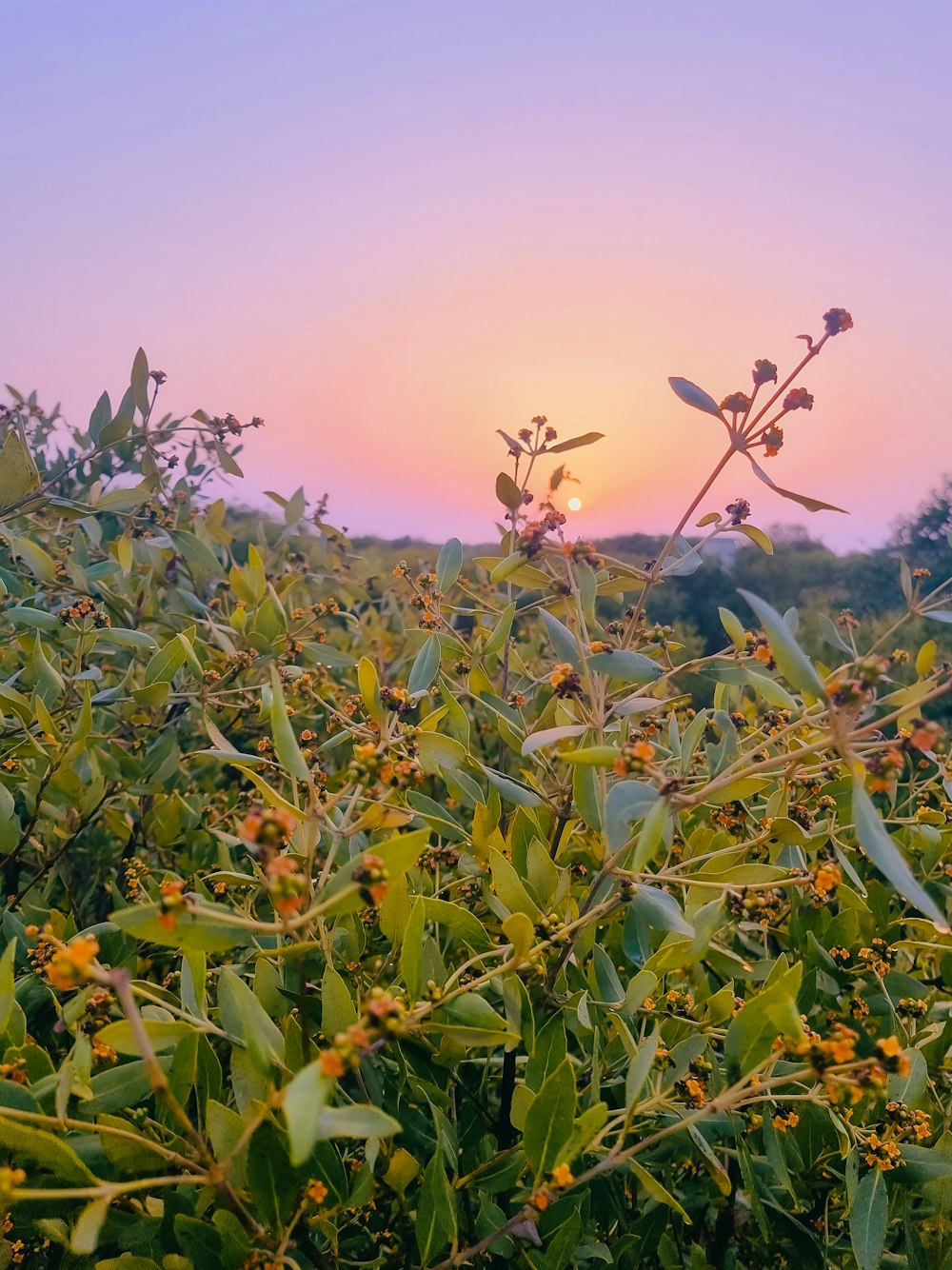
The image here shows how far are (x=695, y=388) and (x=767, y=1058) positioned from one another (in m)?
1.13

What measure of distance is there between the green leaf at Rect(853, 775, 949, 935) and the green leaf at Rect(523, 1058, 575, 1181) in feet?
1.66

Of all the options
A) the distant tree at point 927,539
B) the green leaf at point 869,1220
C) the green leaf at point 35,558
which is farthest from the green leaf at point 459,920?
the distant tree at point 927,539

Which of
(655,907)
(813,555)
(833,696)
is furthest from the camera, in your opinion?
(813,555)

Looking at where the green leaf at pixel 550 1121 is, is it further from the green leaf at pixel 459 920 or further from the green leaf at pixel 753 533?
the green leaf at pixel 753 533

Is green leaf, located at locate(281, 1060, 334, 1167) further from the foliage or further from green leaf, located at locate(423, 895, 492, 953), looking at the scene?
green leaf, located at locate(423, 895, 492, 953)

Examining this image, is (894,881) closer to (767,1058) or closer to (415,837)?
(767,1058)

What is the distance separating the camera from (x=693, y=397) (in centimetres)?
146

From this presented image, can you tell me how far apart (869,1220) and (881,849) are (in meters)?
0.83

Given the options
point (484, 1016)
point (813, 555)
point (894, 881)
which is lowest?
point (484, 1016)

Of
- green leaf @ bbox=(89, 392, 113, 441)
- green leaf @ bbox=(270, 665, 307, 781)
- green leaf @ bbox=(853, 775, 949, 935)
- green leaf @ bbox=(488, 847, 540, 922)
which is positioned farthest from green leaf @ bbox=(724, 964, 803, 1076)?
green leaf @ bbox=(89, 392, 113, 441)

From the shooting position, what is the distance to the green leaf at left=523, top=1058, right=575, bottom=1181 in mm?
1077

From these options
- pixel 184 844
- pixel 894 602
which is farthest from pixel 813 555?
pixel 184 844

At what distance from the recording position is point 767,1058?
1086 mm

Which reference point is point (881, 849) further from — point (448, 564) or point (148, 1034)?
point (448, 564)
